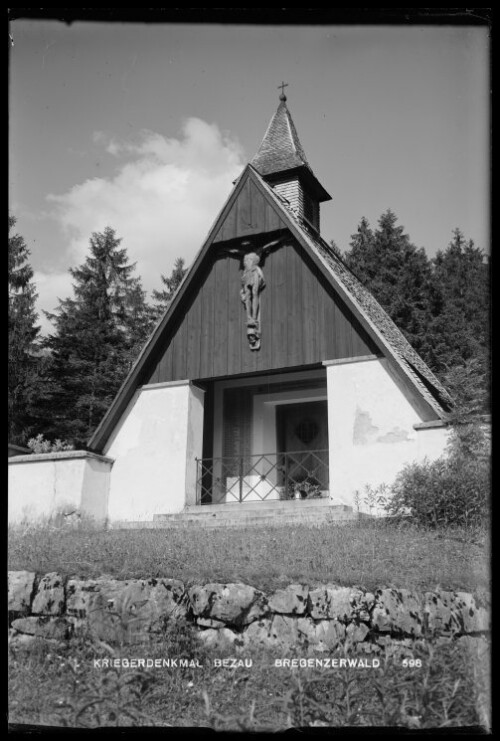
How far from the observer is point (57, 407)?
17641 millimetres

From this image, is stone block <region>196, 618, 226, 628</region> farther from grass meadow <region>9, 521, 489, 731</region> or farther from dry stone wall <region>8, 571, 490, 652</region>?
grass meadow <region>9, 521, 489, 731</region>

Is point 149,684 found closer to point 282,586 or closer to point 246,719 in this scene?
point 246,719

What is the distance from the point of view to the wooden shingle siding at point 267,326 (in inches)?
535

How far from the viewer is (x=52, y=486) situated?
531 inches

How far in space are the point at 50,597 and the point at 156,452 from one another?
7.80 metres

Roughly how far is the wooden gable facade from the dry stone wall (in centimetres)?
769

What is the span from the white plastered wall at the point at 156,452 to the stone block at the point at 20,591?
6.91 meters

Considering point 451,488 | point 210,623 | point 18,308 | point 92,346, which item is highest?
point 92,346

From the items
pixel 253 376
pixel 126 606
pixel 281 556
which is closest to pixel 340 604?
pixel 281 556

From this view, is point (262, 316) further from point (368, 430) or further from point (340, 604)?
point (340, 604)

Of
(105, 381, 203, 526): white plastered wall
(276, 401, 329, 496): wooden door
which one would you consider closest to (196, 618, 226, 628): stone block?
(105, 381, 203, 526): white plastered wall

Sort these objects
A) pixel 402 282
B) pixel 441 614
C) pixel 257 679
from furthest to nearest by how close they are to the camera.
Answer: pixel 402 282
pixel 441 614
pixel 257 679
